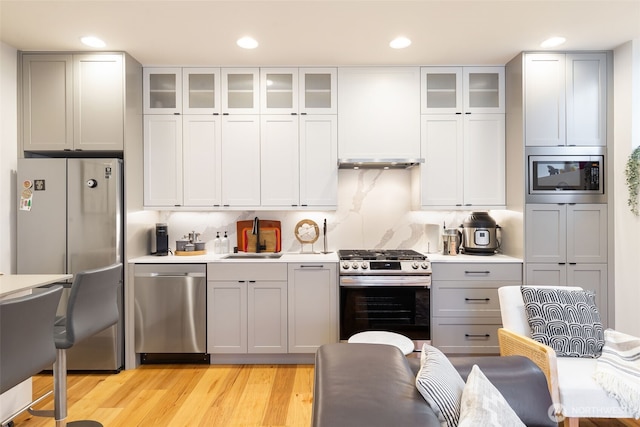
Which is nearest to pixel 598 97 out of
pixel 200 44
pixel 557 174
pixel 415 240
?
pixel 557 174

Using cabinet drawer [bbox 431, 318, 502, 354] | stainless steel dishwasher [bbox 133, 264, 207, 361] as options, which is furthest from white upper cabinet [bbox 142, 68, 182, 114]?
cabinet drawer [bbox 431, 318, 502, 354]

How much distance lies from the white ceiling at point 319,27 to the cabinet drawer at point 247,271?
1.84m

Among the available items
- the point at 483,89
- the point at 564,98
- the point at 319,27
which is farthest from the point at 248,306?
the point at 564,98

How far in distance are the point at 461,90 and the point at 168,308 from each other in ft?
10.9

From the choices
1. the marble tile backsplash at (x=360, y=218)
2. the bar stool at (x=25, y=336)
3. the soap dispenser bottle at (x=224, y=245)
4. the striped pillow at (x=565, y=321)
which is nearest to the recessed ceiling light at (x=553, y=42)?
the marble tile backsplash at (x=360, y=218)

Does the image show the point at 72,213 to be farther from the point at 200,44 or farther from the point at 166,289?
the point at 200,44

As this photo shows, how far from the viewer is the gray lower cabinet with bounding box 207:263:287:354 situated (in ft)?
10.6

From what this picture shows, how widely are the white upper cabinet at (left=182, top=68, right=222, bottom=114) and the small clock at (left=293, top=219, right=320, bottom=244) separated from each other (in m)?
1.37

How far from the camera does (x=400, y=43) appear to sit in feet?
9.71

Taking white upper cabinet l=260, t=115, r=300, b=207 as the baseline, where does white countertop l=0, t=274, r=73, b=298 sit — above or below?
below

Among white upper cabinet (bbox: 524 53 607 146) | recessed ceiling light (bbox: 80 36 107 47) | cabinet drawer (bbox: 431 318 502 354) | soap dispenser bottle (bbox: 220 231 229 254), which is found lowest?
cabinet drawer (bbox: 431 318 502 354)

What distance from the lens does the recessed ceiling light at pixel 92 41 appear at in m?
2.88

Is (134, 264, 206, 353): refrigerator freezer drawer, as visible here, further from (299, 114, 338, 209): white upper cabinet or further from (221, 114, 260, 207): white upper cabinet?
(299, 114, 338, 209): white upper cabinet

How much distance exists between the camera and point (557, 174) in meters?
3.16
